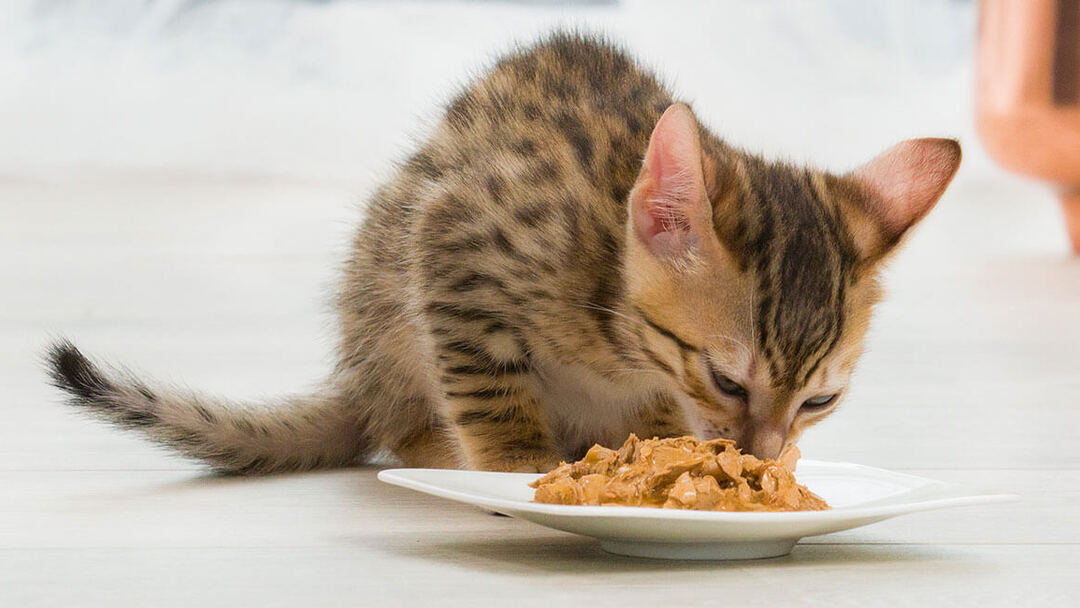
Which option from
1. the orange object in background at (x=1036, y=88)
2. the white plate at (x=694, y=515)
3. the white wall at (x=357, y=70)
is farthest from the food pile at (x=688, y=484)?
the white wall at (x=357, y=70)

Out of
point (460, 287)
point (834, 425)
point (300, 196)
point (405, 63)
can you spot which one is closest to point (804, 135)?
point (405, 63)

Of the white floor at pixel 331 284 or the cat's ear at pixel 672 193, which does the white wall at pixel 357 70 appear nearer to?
the white floor at pixel 331 284

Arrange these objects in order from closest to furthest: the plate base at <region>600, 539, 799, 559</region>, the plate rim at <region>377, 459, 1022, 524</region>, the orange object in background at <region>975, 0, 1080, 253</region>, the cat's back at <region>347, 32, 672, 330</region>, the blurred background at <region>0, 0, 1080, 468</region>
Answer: the plate rim at <region>377, 459, 1022, 524</region> → the plate base at <region>600, 539, 799, 559</region> → the cat's back at <region>347, 32, 672, 330</region> → the orange object in background at <region>975, 0, 1080, 253</region> → the blurred background at <region>0, 0, 1080, 468</region>

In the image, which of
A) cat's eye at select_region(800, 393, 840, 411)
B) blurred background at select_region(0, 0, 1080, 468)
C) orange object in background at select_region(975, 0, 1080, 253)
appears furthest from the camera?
blurred background at select_region(0, 0, 1080, 468)

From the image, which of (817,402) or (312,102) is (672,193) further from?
(312,102)

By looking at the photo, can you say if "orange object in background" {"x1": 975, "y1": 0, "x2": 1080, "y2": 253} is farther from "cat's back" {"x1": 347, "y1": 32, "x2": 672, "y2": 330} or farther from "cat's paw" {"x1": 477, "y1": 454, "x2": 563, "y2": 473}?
"cat's paw" {"x1": 477, "y1": 454, "x2": 563, "y2": 473}

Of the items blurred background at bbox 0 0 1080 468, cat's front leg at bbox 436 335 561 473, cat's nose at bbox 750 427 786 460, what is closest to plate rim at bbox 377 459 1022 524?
cat's nose at bbox 750 427 786 460

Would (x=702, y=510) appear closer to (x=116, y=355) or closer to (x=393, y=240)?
(x=393, y=240)
